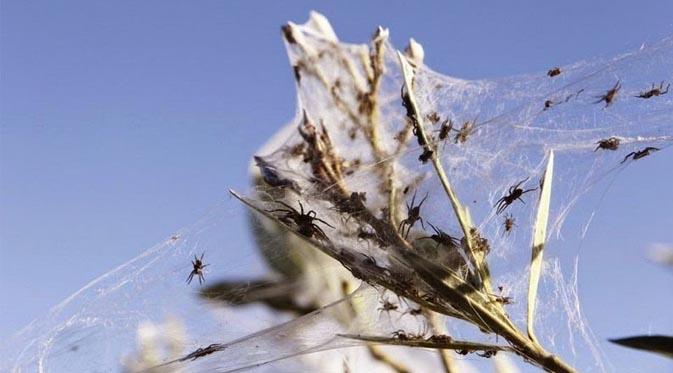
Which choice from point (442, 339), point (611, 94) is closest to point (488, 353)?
point (442, 339)

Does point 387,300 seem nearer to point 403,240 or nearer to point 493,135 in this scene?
point 403,240

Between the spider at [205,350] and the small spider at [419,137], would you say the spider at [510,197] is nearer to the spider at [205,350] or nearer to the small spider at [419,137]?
the small spider at [419,137]

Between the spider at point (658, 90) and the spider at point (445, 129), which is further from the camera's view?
the spider at point (658, 90)

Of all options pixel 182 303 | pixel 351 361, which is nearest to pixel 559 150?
pixel 351 361

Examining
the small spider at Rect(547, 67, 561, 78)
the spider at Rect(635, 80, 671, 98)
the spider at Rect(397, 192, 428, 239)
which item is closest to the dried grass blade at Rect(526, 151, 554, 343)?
the spider at Rect(397, 192, 428, 239)

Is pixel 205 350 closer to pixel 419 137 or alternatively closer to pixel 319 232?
pixel 319 232

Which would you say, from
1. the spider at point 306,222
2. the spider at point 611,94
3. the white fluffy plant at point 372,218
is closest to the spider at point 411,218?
the white fluffy plant at point 372,218

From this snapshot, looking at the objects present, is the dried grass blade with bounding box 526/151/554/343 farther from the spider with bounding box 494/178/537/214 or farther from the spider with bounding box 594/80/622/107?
the spider with bounding box 594/80/622/107
